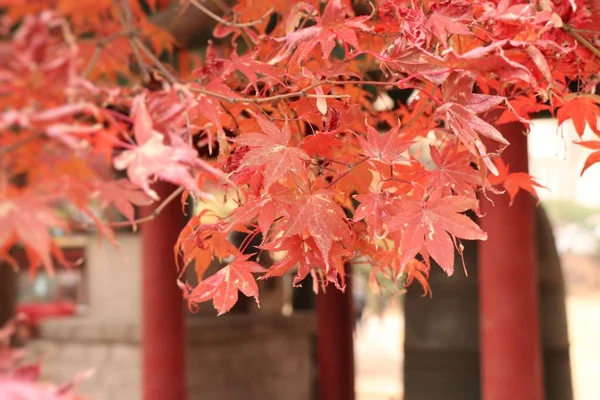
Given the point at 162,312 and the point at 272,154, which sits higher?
the point at 272,154

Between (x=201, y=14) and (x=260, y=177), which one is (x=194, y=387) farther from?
(x=260, y=177)

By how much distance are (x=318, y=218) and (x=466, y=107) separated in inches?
8.7

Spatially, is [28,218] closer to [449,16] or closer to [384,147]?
[384,147]

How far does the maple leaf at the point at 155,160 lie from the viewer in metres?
0.81

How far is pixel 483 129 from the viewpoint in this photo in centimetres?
79

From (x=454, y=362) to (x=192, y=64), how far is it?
1684 millimetres

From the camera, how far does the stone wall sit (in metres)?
3.90

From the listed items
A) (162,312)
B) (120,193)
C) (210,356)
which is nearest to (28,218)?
(120,193)

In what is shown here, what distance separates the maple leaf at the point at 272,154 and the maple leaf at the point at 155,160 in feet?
0.19

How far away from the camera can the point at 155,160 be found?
848 millimetres

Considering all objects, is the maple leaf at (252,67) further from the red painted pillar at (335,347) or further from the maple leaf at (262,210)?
the red painted pillar at (335,347)

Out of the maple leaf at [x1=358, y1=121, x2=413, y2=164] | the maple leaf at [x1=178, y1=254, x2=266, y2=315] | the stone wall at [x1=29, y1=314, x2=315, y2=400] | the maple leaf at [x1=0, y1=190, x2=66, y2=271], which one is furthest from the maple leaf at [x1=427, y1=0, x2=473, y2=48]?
the stone wall at [x1=29, y1=314, x2=315, y2=400]

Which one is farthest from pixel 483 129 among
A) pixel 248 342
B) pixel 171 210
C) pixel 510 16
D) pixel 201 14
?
pixel 248 342

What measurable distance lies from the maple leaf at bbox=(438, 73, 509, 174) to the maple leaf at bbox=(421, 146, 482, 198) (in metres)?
0.07
